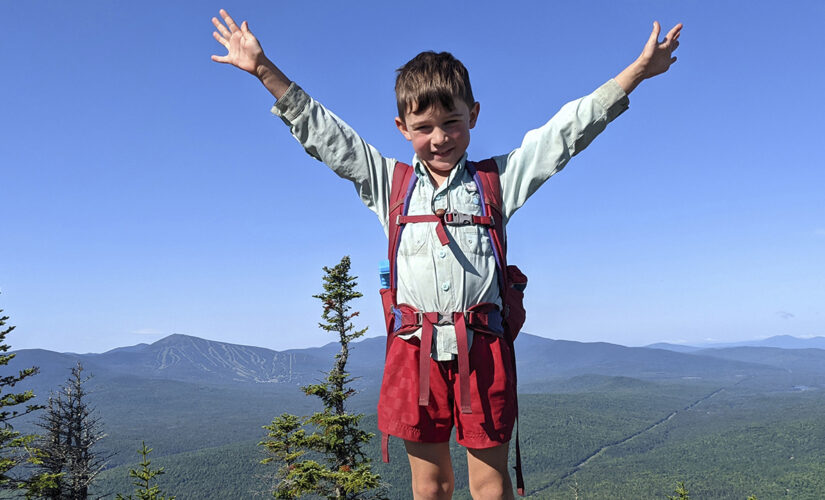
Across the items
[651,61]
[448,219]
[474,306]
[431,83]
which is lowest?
[474,306]

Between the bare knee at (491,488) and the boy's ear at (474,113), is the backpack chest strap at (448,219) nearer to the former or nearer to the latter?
the boy's ear at (474,113)

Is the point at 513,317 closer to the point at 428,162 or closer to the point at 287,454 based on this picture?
the point at 428,162

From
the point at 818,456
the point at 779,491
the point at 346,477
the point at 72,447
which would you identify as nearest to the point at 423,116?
the point at 346,477

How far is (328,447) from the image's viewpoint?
53.3 feet

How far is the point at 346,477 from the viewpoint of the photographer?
1455 centimetres

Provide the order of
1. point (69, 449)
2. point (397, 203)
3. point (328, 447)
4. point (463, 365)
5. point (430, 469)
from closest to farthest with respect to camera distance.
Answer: point (463, 365) → point (430, 469) → point (397, 203) → point (328, 447) → point (69, 449)

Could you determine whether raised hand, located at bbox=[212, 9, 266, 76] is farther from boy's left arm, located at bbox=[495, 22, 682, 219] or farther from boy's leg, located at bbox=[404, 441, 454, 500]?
boy's leg, located at bbox=[404, 441, 454, 500]

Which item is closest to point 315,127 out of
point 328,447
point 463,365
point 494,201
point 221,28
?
point 221,28

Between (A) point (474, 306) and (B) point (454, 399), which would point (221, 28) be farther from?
(B) point (454, 399)

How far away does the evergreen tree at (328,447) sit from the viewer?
14844 millimetres

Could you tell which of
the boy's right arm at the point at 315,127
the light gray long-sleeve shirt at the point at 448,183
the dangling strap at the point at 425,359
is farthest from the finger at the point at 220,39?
the dangling strap at the point at 425,359

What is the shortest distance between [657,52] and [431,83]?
1330 millimetres

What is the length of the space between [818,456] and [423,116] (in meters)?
245

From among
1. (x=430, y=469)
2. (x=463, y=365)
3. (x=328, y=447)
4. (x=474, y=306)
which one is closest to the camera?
(x=463, y=365)
